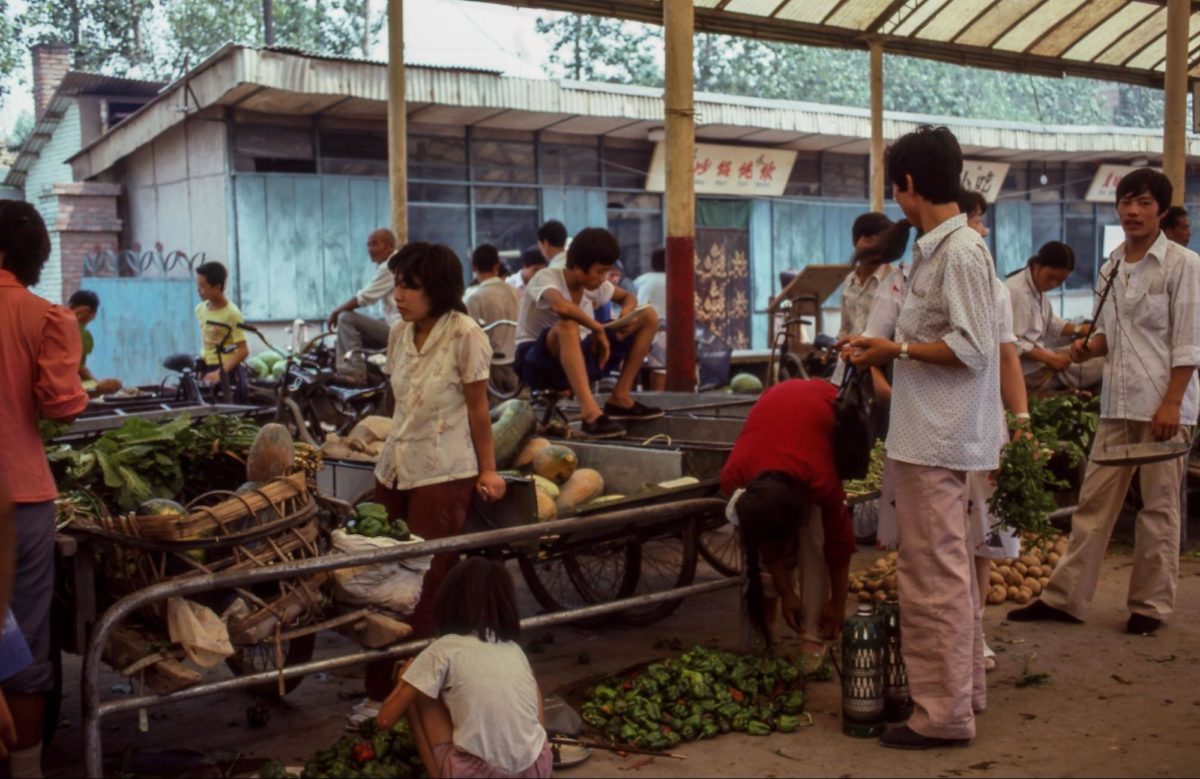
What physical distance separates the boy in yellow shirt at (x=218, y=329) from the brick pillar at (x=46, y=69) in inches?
539

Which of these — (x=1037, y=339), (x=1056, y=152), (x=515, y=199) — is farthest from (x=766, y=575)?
(x=1056, y=152)

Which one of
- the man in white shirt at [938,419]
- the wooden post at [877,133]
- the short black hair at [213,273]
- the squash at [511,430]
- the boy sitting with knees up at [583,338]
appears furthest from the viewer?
the wooden post at [877,133]

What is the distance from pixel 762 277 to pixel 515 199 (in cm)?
524

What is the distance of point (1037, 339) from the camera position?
8.99 meters

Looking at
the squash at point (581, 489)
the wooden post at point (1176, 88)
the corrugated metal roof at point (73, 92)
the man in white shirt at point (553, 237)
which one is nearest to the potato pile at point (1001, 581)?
the squash at point (581, 489)

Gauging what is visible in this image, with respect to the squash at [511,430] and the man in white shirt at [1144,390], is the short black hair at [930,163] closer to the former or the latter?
the man in white shirt at [1144,390]

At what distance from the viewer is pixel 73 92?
70.6ft

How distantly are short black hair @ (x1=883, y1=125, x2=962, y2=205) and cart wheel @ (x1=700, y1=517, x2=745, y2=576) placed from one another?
2919 millimetres

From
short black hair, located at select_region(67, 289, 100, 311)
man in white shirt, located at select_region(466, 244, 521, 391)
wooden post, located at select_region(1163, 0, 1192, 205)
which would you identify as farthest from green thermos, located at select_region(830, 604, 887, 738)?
wooden post, located at select_region(1163, 0, 1192, 205)

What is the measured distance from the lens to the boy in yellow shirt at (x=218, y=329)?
12352mm

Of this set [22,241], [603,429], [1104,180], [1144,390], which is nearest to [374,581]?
[22,241]

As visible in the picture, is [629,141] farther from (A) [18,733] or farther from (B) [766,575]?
(A) [18,733]

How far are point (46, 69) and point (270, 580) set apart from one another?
2271 centimetres

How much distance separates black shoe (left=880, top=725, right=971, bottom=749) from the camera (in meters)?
5.18
